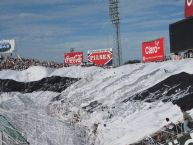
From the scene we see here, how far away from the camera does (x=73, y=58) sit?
63719 mm

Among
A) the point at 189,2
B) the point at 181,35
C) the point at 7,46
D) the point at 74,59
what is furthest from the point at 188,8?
the point at 7,46

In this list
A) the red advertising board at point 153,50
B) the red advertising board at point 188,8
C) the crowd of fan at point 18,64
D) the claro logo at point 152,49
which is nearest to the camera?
the red advertising board at point 188,8

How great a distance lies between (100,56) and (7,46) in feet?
37.9

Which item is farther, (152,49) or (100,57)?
(100,57)

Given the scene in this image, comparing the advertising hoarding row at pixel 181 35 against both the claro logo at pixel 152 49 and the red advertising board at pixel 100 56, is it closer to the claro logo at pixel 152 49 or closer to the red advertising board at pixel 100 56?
the claro logo at pixel 152 49

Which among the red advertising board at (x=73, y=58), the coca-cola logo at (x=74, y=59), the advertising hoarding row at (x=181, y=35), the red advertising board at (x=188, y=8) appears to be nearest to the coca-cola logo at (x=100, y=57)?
the red advertising board at (x=73, y=58)

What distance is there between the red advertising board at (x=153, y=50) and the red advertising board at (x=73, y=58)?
17.4 m

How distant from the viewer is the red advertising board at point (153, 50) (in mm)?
43156

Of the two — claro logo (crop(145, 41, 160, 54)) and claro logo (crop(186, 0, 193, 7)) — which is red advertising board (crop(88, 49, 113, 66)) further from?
claro logo (crop(186, 0, 193, 7))

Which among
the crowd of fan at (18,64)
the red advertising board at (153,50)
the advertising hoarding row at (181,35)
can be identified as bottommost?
the crowd of fan at (18,64)

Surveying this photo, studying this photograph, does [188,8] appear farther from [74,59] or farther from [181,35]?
[74,59]

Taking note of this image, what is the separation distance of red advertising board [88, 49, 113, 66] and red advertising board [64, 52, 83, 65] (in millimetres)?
2445

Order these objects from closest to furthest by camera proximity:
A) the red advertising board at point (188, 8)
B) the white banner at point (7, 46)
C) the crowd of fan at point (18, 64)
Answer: the red advertising board at point (188, 8) → the crowd of fan at point (18, 64) → the white banner at point (7, 46)

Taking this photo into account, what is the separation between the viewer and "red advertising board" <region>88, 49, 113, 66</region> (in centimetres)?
5925
